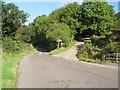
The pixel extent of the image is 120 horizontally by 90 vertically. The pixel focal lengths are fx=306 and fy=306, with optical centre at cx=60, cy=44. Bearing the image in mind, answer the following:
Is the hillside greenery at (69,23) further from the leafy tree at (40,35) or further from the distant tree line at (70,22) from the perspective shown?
the leafy tree at (40,35)

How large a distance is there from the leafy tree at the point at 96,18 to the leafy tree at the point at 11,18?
14982mm

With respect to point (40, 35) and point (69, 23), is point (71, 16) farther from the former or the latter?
point (40, 35)

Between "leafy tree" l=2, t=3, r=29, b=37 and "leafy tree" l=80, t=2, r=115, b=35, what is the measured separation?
14982 mm

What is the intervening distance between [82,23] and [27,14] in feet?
46.6

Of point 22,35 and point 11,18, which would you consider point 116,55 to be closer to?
point 11,18

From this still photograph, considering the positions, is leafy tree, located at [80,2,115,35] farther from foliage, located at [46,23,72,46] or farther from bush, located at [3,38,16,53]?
bush, located at [3,38,16,53]

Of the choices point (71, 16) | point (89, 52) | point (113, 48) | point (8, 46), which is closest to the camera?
point (113, 48)

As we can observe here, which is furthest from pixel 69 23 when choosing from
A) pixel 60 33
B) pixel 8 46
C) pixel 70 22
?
pixel 8 46

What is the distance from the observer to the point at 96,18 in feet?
248

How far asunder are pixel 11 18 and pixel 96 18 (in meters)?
20.8

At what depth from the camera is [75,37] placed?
271 ft

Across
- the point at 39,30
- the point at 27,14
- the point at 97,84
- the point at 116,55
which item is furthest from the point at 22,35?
the point at 97,84

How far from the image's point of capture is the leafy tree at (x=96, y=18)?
247 ft

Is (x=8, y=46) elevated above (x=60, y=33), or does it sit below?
below
